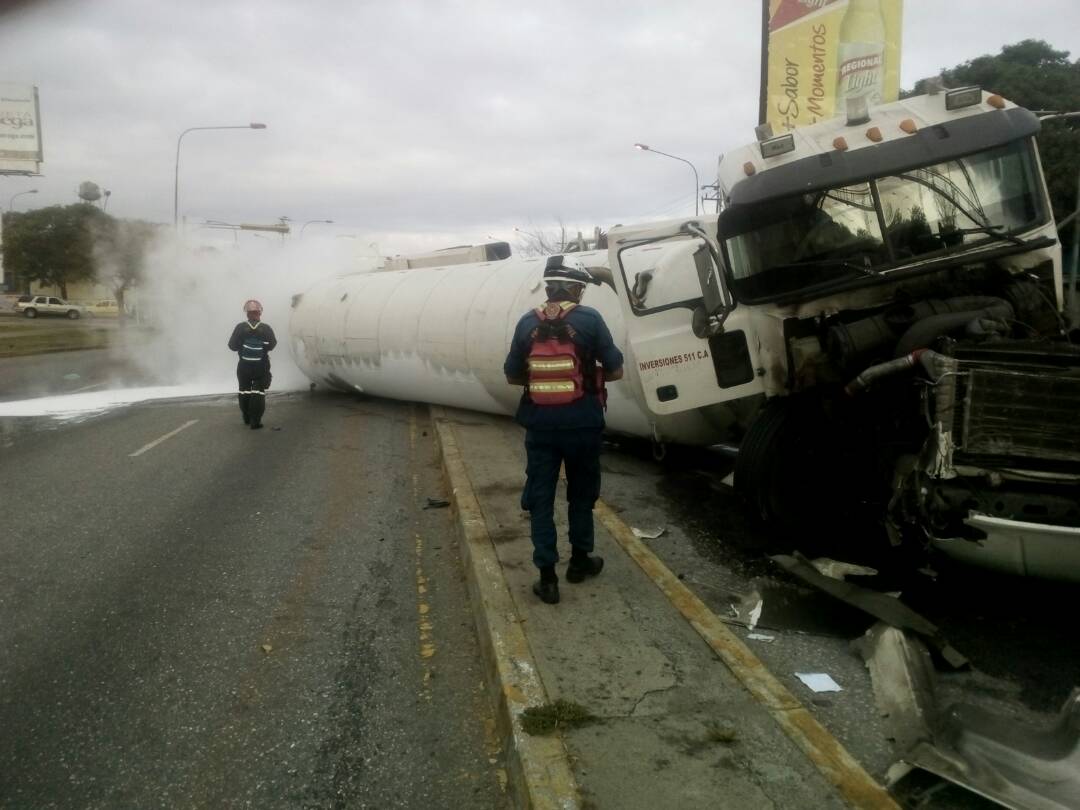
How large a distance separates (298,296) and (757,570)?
11.9 m

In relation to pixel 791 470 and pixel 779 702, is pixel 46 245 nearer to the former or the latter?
pixel 791 470

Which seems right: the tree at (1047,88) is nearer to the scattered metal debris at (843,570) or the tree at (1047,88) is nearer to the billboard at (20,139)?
the scattered metal debris at (843,570)

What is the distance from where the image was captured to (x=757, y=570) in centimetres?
536

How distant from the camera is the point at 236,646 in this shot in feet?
14.3

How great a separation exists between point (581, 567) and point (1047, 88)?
18984 millimetres

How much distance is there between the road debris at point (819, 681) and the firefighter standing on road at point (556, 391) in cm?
126

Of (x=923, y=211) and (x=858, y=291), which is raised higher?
(x=923, y=211)

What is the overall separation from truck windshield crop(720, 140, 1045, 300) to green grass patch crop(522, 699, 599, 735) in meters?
3.30

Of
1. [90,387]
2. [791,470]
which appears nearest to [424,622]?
[791,470]

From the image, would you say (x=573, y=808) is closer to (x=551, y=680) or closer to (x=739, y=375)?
(x=551, y=680)

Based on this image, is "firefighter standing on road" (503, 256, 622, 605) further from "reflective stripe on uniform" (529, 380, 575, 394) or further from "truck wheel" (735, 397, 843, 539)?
"truck wheel" (735, 397, 843, 539)

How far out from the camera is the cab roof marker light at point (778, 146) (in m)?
5.66

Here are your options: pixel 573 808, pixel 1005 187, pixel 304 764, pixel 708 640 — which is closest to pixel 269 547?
pixel 304 764

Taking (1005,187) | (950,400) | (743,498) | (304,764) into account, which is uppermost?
(1005,187)
